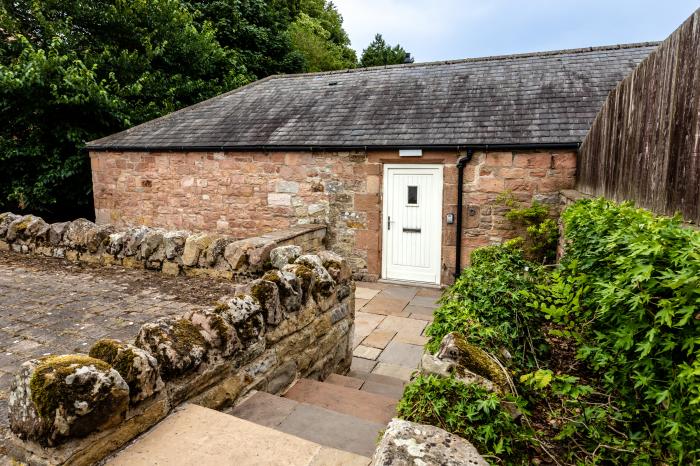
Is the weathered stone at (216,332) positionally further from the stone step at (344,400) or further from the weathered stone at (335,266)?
the weathered stone at (335,266)

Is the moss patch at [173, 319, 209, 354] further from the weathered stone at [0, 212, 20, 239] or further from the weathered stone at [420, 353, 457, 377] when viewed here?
the weathered stone at [0, 212, 20, 239]

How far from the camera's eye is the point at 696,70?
3.03 m

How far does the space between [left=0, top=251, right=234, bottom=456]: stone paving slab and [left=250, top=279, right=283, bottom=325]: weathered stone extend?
1121 millimetres

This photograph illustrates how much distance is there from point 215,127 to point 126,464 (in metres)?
9.43

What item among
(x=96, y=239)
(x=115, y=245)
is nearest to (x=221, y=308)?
(x=115, y=245)

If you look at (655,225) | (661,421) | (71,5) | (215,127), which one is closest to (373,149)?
(215,127)

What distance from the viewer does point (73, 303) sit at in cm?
418

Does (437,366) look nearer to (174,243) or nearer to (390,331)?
(390,331)

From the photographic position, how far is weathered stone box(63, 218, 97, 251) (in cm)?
568

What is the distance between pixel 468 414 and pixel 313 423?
3.44ft

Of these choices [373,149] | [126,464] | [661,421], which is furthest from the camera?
[373,149]

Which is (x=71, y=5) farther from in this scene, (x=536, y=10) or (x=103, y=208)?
(x=536, y=10)

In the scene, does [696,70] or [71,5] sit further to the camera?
[71,5]

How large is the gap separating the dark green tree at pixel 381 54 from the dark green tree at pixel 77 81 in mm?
14896
